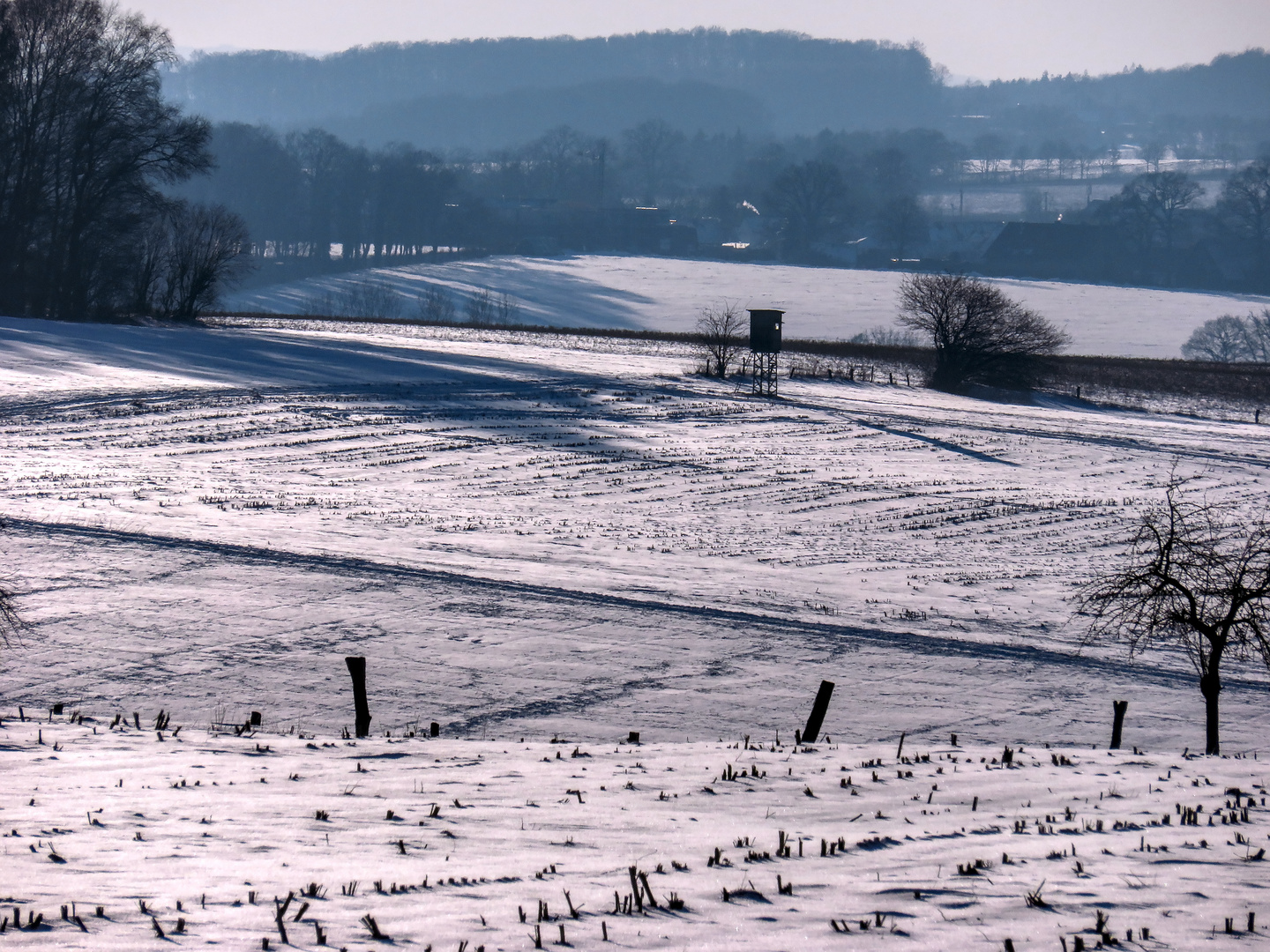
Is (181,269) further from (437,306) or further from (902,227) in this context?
(902,227)

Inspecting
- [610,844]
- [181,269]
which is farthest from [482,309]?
[610,844]

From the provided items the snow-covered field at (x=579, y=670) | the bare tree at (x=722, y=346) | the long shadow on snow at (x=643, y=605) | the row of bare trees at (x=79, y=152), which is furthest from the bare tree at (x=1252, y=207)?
the long shadow on snow at (x=643, y=605)

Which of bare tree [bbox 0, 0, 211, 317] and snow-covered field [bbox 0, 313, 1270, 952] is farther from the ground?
bare tree [bbox 0, 0, 211, 317]

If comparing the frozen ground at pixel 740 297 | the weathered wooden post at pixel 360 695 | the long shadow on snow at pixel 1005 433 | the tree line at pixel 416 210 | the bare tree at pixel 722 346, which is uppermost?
the tree line at pixel 416 210

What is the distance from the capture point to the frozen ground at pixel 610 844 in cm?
702

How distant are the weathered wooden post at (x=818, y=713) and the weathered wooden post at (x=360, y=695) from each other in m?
5.10

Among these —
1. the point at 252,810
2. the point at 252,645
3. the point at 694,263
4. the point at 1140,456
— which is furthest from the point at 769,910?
the point at 694,263

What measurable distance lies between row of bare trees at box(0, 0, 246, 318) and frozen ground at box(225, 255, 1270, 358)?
123 ft

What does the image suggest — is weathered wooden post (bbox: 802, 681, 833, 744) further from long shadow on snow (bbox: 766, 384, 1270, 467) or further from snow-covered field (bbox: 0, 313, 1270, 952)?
long shadow on snow (bbox: 766, 384, 1270, 467)

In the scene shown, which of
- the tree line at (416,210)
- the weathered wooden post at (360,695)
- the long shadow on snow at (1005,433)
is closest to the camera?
the weathered wooden post at (360,695)

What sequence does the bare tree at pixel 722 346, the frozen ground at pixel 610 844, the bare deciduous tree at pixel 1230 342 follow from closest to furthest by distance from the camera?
the frozen ground at pixel 610 844
the bare tree at pixel 722 346
the bare deciduous tree at pixel 1230 342

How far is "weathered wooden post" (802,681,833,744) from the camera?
14.3 meters

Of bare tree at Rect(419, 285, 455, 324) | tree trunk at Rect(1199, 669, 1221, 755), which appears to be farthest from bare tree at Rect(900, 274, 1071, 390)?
bare tree at Rect(419, 285, 455, 324)

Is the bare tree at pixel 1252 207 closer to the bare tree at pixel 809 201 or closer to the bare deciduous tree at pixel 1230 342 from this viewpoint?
the bare tree at pixel 809 201
